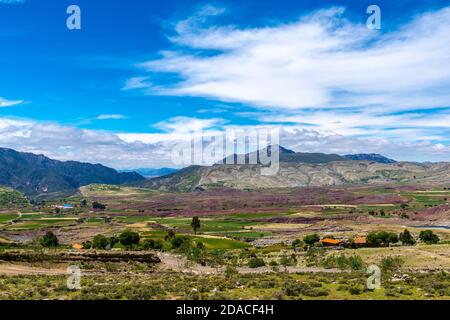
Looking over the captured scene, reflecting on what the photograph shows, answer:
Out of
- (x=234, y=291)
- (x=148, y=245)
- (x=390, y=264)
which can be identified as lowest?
(x=148, y=245)

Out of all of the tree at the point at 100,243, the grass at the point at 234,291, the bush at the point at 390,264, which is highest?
the grass at the point at 234,291

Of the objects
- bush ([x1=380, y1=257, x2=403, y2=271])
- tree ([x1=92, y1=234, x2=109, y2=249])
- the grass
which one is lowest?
tree ([x1=92, y1=234, x2=109, y2=249])

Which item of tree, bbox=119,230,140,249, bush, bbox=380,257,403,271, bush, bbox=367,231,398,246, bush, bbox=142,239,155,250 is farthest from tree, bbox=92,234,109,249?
bush, bbox=380,257,403,271

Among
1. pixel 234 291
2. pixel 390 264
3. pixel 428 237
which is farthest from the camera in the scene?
pixel 428 237

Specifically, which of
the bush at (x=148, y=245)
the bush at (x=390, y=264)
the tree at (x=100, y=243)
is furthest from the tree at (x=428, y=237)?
the tree at (x=100, y=243)

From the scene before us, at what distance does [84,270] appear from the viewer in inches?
2296

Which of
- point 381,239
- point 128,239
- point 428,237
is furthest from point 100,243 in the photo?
point 428,237

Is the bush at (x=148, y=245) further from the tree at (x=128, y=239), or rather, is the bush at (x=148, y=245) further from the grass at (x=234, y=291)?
the grass at (x=234, y=291)

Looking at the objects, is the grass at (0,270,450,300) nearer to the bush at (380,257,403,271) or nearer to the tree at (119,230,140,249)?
the bush at (380,257,403,271)

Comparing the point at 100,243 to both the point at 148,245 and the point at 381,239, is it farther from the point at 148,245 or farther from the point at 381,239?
the point at 381,239

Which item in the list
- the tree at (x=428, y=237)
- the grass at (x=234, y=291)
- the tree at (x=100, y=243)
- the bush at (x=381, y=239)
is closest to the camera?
the grass at (x=234, y=291)

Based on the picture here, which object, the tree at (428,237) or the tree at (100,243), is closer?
the tree at (100,243)
